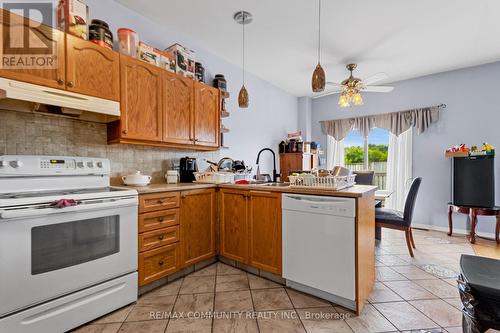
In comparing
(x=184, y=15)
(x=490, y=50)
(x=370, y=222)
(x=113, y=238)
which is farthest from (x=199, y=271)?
(x=490, y=50)

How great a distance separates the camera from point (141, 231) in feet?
6.28

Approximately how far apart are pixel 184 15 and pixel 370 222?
2813mm

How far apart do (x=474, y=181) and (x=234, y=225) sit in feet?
11.7

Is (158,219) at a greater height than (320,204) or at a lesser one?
lesser

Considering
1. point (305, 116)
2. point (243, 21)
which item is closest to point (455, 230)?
point (305, 116)

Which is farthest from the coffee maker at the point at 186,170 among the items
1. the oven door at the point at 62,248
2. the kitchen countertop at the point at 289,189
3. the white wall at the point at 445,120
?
the white wall at the point at 445,120

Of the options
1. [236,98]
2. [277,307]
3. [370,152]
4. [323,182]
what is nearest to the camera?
[277,307]

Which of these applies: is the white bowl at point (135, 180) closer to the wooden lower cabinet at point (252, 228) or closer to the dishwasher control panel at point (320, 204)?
the wooden lower cabinet at point (252, 228)

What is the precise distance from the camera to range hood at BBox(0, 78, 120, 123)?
1449 millimetres

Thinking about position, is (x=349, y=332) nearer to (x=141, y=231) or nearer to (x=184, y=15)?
(x=141, y=231)

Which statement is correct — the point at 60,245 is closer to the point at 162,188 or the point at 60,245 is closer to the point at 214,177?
the point at 162,188

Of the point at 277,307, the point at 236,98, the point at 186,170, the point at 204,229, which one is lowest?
the point at 277,307

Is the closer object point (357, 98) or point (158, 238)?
point (158, 238)

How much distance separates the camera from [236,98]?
3734mm
